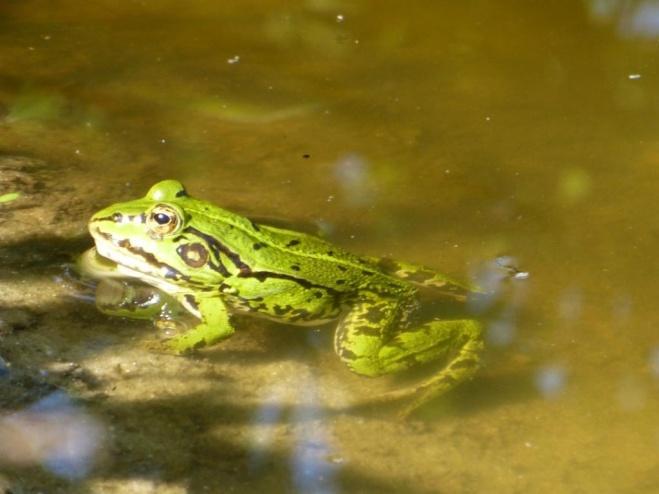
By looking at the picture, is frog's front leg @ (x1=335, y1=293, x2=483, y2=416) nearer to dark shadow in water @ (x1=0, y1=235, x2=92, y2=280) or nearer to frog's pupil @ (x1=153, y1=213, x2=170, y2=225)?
frog's pupil @ (x1=153, y1=213, x2=170, y2=225)

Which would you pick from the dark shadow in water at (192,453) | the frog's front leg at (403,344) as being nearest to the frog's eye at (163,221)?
the dark shadow in water at (192,453)

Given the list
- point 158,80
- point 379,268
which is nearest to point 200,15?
point 158,80

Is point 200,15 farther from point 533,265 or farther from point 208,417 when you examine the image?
A: point 208,417

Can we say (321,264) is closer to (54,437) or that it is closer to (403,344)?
(403,344)

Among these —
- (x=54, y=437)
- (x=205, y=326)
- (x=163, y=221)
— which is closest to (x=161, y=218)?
(x=163, y=221)

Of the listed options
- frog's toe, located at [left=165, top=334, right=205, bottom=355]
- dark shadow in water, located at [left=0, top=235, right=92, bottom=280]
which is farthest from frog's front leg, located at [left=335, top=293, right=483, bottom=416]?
dark shadow in water, located at [left=0, top=235, right=92, bottom=280]

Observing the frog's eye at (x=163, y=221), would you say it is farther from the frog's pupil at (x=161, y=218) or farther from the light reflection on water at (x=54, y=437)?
the light reflection on water at (x=54, y=437)
